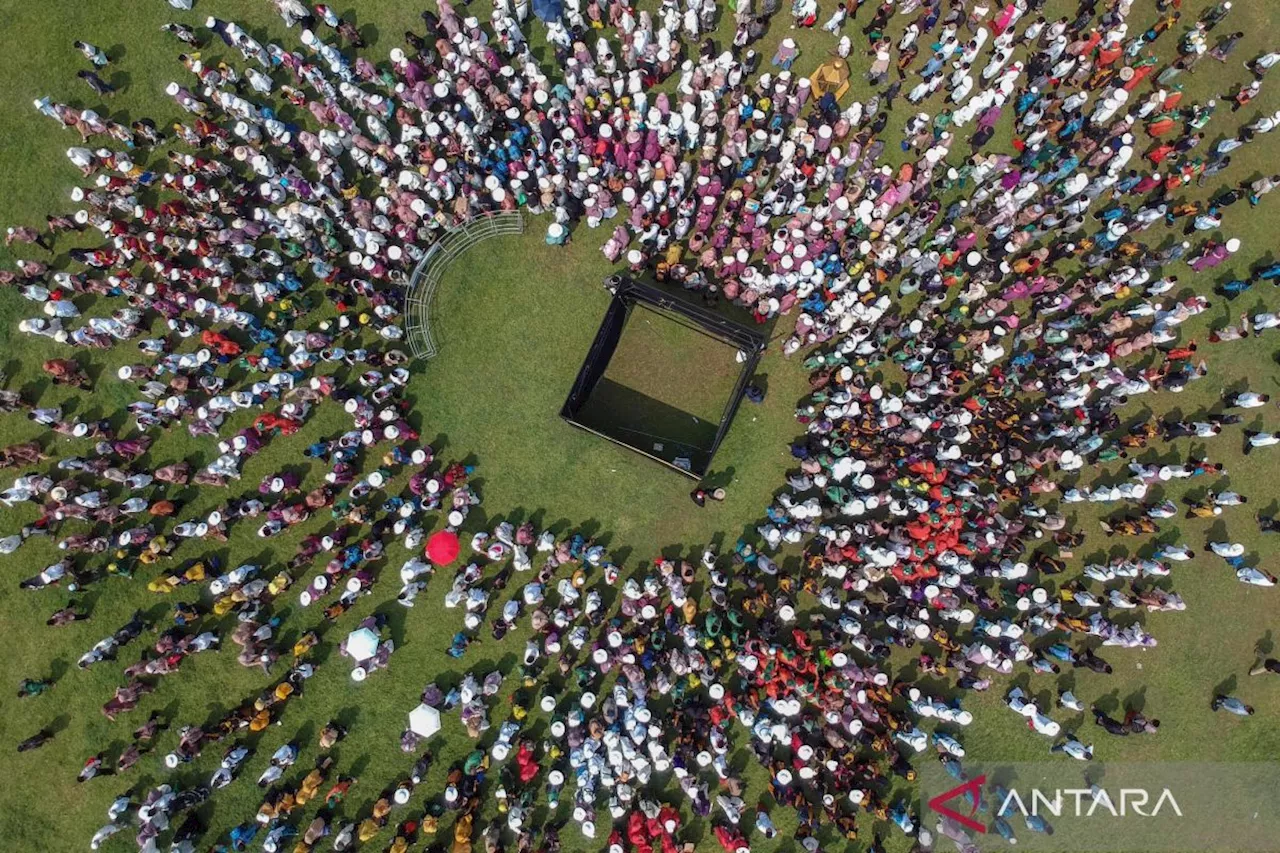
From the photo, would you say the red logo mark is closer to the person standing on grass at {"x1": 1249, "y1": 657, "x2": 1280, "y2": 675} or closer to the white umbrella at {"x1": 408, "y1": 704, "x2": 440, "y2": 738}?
the person standing on grass at {"x1": 1249, "y1": 657, "x2": 1280, "y2": 675}

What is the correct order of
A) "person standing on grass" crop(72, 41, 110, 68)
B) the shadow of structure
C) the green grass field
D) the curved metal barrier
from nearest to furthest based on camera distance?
the green grass field
the curved metal barrier
"person standing on grass" crop(72, 41, 110, 68)
the shadow of structure

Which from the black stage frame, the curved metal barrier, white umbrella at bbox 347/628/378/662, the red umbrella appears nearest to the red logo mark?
the black stage frame

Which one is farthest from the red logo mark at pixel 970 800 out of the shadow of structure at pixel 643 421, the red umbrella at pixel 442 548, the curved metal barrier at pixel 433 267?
the curved metal barrier at pixel 433 267

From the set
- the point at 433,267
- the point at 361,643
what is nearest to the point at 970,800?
the point at 361,643

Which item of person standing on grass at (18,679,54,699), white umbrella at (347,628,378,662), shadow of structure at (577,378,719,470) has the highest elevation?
shadow of structure at (577,378,719,470)

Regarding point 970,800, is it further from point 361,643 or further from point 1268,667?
point 361,643

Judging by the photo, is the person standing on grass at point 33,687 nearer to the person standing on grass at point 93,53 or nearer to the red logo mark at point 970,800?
the person standing on grass at point 93,53
